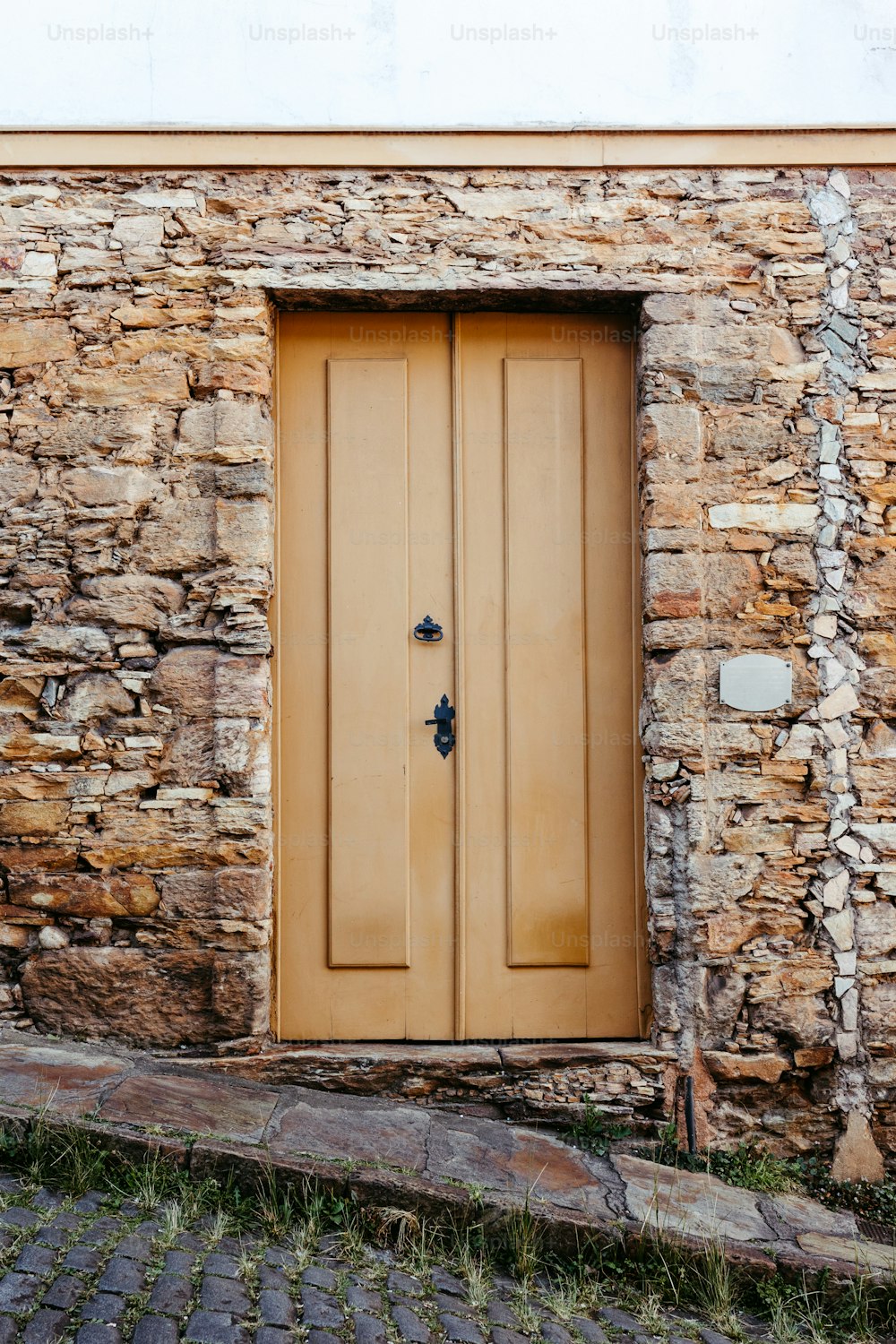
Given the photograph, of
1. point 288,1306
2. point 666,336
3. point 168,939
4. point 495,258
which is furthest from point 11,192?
point 288,1306

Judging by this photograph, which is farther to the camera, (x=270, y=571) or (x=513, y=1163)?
(x=270, y=571)

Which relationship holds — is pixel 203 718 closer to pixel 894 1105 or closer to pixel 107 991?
pixel 107 991

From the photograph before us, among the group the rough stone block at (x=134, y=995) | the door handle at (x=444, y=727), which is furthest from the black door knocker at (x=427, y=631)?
the rough stone block at (x=134, y=995)

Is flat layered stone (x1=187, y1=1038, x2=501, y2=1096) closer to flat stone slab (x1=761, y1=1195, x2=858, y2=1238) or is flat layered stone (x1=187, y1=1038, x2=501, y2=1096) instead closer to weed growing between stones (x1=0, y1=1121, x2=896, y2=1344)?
weed growing between stones (x1=0, y1=1121, x2=896, y2=1344)

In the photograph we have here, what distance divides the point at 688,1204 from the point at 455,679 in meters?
1.79

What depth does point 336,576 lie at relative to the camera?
138 inches

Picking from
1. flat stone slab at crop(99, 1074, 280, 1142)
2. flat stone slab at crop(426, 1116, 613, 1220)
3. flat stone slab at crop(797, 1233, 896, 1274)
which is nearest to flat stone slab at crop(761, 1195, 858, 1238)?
flat stone slab at crop(797, 1233, 896, 1274)

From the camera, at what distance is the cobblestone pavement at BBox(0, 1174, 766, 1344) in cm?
196

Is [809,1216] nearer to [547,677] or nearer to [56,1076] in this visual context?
[547,677]

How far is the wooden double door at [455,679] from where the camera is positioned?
3447 mm

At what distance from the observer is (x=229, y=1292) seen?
2104 millimetres

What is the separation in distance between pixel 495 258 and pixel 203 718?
1.89 metres

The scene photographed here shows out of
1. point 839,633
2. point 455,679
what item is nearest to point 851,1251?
point 839,633

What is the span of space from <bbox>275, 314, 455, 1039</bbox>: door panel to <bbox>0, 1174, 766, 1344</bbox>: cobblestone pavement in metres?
1.07
